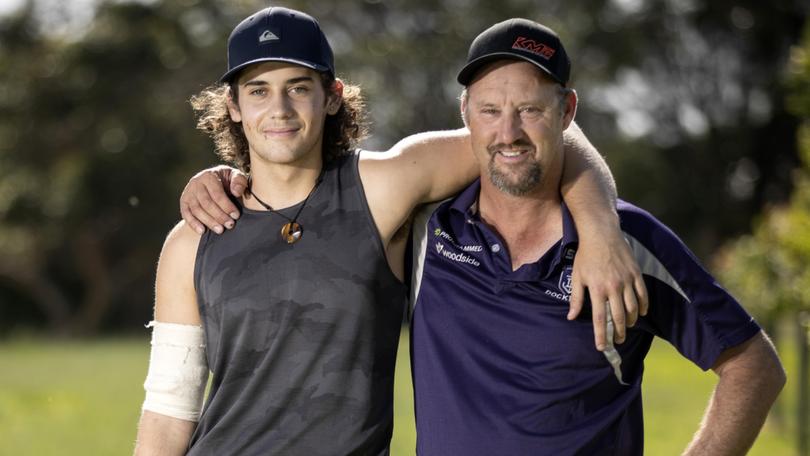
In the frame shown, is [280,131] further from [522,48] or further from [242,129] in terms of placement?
[522,48]

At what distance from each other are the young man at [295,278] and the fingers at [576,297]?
56 mm

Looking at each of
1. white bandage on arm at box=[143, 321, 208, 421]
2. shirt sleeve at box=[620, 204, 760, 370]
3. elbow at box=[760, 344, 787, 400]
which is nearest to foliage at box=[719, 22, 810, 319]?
elbow at box=[760, 344, 787, 400]

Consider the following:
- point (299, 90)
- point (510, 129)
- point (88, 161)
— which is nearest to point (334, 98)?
point (299, 90)

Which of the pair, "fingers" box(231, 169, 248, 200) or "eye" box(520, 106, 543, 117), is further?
"fingers" box(231, 169, 248, 200)

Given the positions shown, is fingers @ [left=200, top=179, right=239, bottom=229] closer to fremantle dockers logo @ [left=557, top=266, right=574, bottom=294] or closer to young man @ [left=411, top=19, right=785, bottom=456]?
young man @ [left=411, top=19, right=785, bottom=456]

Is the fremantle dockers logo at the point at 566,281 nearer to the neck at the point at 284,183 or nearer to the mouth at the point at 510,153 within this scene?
the mouth at the point at 510,153

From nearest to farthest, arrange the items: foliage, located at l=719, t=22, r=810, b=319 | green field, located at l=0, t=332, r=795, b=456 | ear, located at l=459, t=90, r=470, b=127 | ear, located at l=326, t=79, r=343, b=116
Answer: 1. ear, located at l=459, t=90, r=470, b=127
2. ear, located at l=326, t=79, r=343, b=116
3. foliage, located at l=719, t=22, r=810, b=319
4. green field, located at l=0, t=332, r=795, b=456

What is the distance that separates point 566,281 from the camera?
12.2 ft

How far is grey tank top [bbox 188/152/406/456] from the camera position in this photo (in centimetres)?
361

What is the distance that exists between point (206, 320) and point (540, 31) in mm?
1383

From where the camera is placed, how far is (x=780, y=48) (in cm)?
3350

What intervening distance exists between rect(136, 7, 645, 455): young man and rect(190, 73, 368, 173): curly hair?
0.14ft

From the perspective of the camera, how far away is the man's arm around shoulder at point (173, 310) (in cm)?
378

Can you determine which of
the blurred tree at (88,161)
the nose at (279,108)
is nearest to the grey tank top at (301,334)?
the nose at (279,108)
